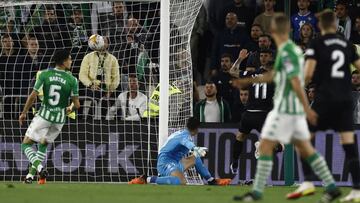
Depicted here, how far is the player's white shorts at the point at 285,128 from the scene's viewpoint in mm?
12352

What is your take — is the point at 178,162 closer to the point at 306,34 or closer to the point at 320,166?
the point at 306,34

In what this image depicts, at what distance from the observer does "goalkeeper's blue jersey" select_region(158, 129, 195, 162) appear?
19.0 metres

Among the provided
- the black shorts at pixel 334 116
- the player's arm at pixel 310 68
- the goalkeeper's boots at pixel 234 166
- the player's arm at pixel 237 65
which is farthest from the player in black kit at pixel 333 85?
the player's arm at pixel 237 65

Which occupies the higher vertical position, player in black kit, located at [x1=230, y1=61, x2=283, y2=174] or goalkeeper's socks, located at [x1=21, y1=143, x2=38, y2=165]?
player in black kit, located at [x1=230, y1=61, x2=283, y2=174]

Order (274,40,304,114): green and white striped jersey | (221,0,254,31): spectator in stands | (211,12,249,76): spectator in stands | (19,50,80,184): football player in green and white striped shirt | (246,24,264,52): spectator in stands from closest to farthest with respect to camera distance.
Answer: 1. (274,40,304,114): green and white striped jersey
2. (19,50,80,184): football player in green and white striped shirt
3. (246,24,264,52): spectator in stands
4. (211,12,249,76): spectator in stands
5. (221,0,254,31): spectator in stands

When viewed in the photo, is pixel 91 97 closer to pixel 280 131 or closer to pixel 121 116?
pixel 121 116

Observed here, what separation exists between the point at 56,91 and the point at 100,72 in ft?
9.10

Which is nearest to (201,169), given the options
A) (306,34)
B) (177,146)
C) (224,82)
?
(177,146)

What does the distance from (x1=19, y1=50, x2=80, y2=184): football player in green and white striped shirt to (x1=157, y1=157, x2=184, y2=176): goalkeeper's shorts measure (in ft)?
6.74

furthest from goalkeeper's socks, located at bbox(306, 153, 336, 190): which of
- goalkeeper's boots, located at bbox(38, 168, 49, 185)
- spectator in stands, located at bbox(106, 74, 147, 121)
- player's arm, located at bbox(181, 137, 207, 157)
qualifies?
spectator in stands, located at bbox(106, 74, 147, 121)

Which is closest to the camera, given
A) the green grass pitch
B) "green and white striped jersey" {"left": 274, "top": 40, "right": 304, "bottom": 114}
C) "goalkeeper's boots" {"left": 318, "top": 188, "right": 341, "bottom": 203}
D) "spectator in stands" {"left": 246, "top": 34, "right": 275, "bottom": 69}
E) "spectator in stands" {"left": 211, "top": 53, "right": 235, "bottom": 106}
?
"green and white striped jersey" {"left": 274, "top": 40, "right": 304, "bottom": 114}

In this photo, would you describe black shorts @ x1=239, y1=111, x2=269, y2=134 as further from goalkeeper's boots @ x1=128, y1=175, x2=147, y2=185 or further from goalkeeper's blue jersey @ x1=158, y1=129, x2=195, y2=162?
goalkeeper's boots @ x1=128, y1=175, x2=147, y2=185

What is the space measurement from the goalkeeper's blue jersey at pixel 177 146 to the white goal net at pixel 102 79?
1.06 metres

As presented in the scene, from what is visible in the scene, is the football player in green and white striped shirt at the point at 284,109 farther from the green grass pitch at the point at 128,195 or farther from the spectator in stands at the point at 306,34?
the spectator in stands at the point at 306,34
